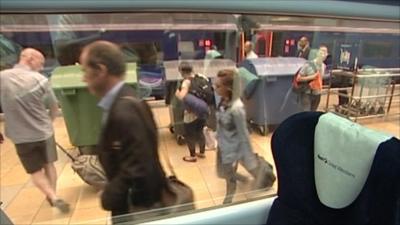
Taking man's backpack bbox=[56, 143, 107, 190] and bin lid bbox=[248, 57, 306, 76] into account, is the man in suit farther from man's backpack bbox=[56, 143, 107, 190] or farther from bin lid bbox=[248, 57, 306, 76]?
Answer: bin lid bbox=[248, 57, 306, 76]

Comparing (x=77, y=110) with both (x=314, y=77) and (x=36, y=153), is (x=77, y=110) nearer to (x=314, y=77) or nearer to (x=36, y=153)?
(x=36, y=153)

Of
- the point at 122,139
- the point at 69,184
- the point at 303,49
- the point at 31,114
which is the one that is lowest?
the point at 69,184

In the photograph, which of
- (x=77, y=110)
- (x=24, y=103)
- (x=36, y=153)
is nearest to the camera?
(x=24, y=103)

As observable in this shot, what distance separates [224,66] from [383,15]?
1231 mm

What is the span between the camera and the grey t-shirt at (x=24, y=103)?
1.68 m

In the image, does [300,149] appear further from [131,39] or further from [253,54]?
[253,54]

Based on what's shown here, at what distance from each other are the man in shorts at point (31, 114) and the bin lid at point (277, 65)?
186 cm

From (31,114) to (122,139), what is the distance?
1088 mm

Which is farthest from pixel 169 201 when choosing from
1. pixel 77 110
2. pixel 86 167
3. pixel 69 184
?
pixel 77 110

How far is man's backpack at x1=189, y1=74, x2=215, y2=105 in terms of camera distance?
218 cm

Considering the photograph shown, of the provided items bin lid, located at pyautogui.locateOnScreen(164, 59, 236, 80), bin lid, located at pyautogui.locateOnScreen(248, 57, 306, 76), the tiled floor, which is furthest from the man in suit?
bin lid, located at pyautogui.locateOnScreen(248, 57, 306, 76)

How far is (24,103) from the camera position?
1740mm

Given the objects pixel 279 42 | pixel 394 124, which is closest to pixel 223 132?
pixel 279 42

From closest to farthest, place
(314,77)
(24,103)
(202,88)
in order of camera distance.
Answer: (24,103), (314,77), (202,88)
